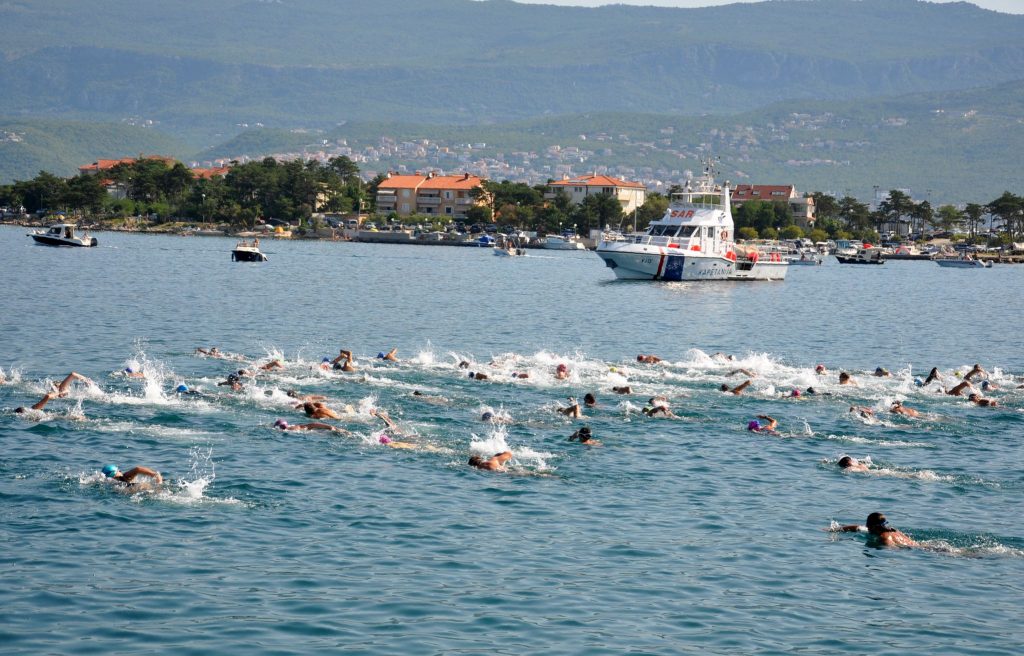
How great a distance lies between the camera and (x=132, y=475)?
23578 mm

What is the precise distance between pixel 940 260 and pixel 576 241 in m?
53.7

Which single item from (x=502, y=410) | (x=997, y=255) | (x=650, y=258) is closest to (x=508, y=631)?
(x=502, y=410)

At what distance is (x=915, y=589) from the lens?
778 inches

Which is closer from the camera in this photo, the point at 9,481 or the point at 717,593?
the point at 717,593

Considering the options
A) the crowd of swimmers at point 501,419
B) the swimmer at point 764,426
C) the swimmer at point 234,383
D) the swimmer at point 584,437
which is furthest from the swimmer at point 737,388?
the swimmer at point 234,383

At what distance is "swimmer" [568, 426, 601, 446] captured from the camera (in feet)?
96.5

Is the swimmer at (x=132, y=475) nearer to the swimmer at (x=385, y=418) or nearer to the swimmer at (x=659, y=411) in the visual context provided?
the swimmer at (x=385, y=418)

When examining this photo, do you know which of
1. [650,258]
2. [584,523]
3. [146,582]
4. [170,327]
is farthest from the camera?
[650,258]

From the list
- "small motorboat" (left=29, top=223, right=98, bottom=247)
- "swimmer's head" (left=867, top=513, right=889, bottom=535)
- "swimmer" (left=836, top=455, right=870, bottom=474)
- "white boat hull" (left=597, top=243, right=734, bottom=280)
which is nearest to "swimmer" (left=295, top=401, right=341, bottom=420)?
"swimmer" (left=836, top=455, right=870, bottom=474)

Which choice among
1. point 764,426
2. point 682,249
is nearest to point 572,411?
point 764,426

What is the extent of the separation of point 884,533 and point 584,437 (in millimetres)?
9082

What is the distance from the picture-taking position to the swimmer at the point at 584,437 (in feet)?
96.5

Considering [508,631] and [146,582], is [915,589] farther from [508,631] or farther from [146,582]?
[146,582]

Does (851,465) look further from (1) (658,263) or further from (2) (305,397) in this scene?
(1) (658,263)
